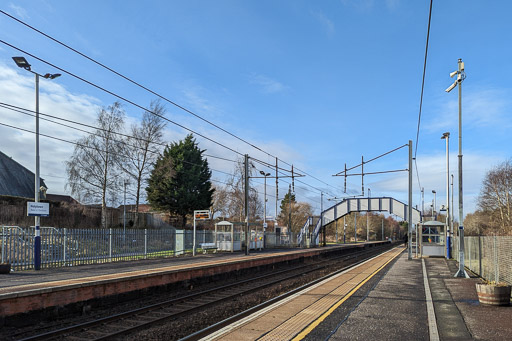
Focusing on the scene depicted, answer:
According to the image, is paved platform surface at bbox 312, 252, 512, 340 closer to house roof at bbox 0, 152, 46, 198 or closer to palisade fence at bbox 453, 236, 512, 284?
palisade fence at bbox 453, 236, 512, 284

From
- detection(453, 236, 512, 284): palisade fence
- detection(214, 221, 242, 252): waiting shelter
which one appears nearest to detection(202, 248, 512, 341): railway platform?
detection(453, 236, 512, 284): palisade fence

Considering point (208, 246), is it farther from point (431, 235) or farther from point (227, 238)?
point (431, 235)

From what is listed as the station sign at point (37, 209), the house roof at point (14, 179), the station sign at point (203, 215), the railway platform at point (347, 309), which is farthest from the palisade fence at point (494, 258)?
the house roof at point (14, 179)

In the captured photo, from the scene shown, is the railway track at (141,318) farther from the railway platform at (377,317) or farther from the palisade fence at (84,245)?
the palisade fence at (84,245)

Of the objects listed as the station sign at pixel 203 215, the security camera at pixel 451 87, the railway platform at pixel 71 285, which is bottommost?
the railway platform at pixel 71 285

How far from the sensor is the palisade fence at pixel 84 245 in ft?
57.3

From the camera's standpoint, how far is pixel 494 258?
42.9 feet

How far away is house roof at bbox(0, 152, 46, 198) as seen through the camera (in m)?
47.8

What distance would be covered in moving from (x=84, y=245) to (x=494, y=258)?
18.0 m

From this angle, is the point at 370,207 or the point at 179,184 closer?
the point at 370,207

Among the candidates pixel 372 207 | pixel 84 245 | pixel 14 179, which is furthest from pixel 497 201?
pixel 14 179

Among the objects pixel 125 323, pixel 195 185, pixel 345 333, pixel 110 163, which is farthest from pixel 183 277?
pixel 195 185

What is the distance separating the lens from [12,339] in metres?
8.30

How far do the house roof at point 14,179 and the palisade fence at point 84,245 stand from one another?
28519 millimetres
